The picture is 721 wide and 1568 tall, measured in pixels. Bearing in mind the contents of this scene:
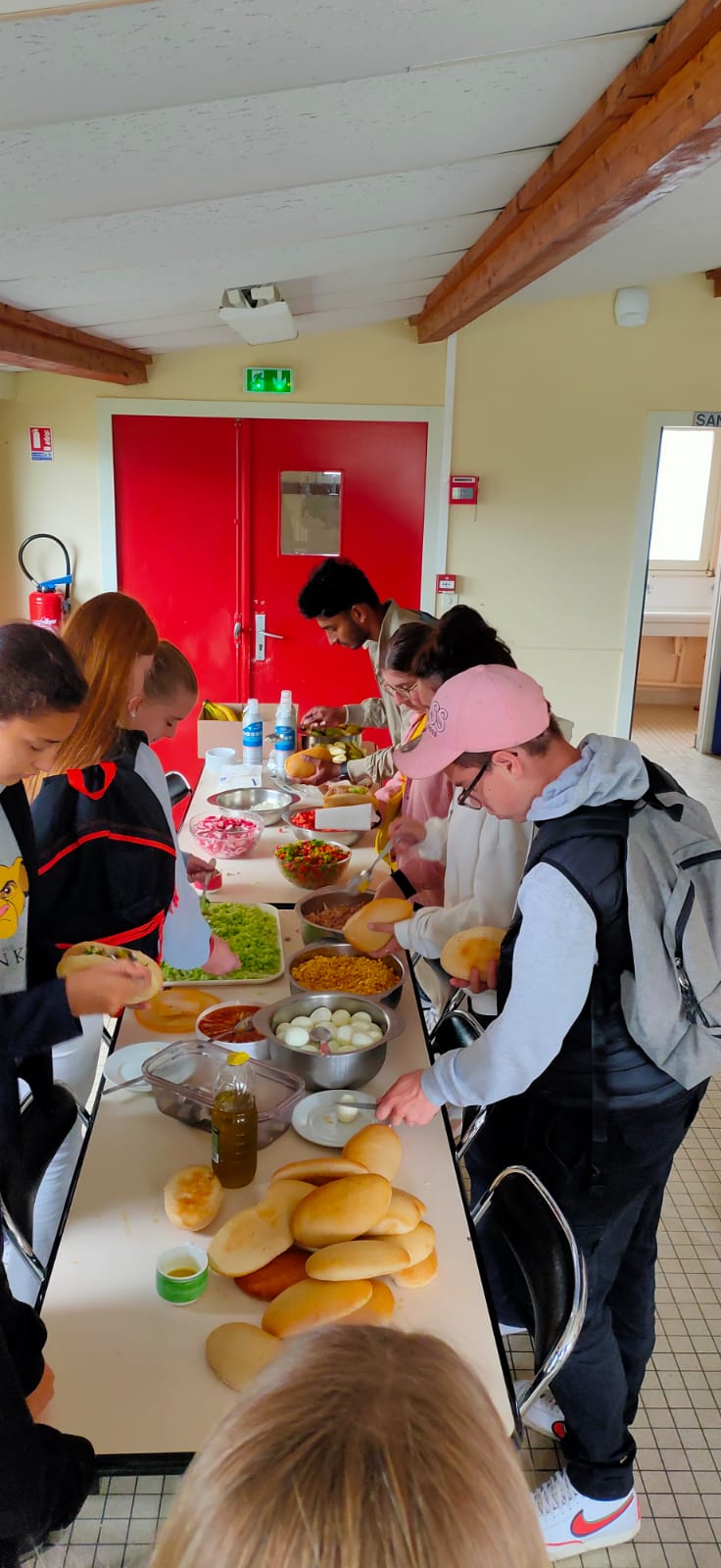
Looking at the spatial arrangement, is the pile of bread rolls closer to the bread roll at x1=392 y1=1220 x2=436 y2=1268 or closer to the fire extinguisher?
the bread roll at x1=392 y1=1220 x2=436 y2=1268

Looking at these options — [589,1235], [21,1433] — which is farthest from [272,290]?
[21,1433]

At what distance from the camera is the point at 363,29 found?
5.32 feet

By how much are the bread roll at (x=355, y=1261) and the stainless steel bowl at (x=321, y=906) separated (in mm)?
1133

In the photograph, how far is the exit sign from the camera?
5438mm

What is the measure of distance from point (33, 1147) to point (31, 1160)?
3 cm

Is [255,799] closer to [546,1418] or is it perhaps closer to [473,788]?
[473,788]

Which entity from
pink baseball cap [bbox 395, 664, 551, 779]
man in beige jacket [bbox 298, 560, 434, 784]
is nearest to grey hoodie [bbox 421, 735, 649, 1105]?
pink baseball cap [bbox 395, 664, 551, 779]

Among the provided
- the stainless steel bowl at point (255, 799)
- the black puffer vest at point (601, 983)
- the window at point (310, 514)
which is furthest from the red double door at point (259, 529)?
the black puffer vest at point (601, 983)

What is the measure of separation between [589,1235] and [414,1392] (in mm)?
1294

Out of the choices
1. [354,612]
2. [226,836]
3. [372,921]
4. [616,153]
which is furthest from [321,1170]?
[354,612]

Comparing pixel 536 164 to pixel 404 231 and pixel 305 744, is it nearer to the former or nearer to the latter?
pixel 404 231

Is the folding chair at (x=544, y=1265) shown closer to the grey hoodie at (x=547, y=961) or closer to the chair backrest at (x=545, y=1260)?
the chair backrest at (x=545, y=1260)

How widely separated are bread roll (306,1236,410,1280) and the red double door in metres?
4.68

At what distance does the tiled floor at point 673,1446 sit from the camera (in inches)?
72.3
